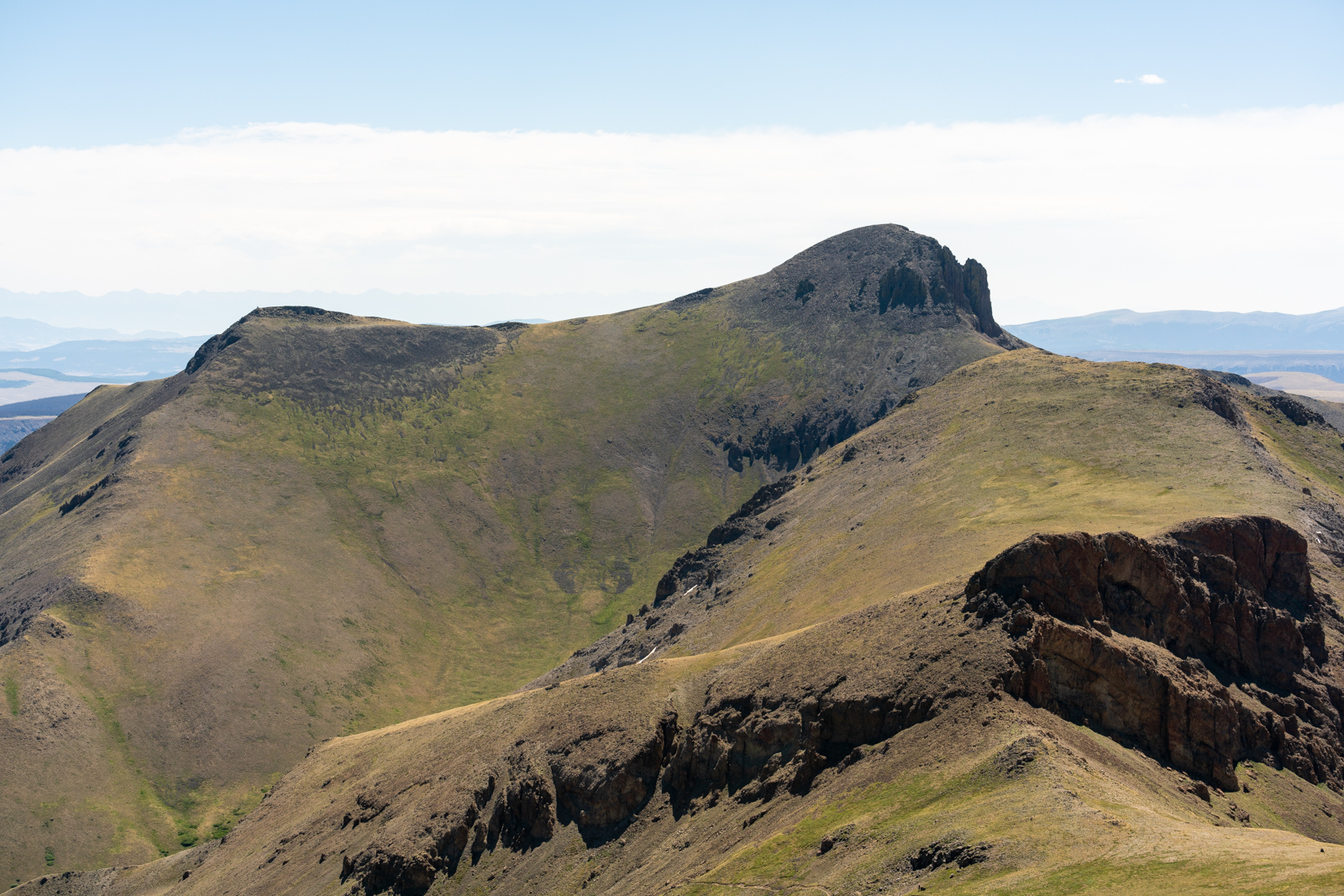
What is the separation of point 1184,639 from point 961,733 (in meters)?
24.4

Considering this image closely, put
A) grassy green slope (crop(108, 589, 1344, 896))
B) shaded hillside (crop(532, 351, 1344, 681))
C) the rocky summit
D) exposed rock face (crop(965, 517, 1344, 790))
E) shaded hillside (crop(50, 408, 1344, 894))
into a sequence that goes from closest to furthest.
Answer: grassy green slope (crop(108, 589, 1344, 896))
shaded hillside (crop(50, 408, 1344, 894))
the rocky summit
exposed rock face (crop(965, 517, 1344, 790))
shaded hillside (crop(532, 351, 1344, 681))

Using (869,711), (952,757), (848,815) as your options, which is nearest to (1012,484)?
(869,711)

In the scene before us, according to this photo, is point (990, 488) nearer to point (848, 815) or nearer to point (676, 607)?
point (676, 607)

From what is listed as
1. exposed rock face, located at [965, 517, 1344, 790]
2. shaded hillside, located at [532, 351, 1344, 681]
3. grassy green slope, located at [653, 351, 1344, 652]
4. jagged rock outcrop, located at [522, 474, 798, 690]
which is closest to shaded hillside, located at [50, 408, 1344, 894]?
exposed rock face, located at [965, 517, 1344, 790]

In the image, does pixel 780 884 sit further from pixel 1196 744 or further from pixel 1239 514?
pixel 1239 514

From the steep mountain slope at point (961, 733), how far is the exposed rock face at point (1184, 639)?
21cm

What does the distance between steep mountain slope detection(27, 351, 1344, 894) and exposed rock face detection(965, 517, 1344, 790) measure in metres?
0.21

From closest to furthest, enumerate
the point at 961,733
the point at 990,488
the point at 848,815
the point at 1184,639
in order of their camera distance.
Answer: the point at 848,815, the point at 961,733, the point at 1184,639, the point at 990,488

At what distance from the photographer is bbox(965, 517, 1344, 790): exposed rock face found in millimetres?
65250

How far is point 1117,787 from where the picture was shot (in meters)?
56.4

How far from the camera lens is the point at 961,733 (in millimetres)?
63000

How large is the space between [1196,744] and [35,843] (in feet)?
466

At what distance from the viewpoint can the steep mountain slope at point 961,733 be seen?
181ft

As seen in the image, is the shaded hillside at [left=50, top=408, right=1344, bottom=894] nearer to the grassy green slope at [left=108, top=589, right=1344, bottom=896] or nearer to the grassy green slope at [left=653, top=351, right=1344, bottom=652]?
the grassy green slope at [left=108, top=589, right=1344, bottom=896]
